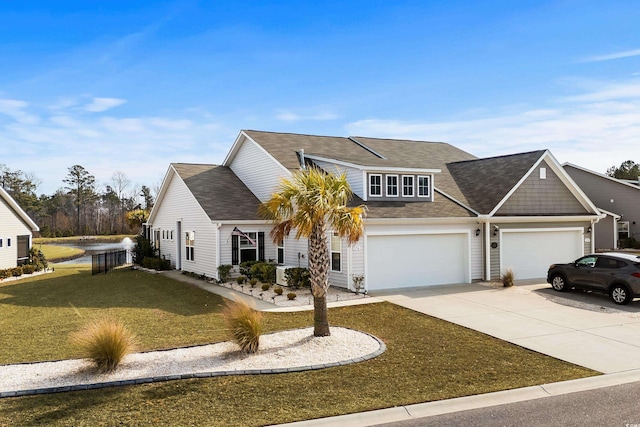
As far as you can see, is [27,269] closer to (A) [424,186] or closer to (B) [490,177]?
(A) [424,186]

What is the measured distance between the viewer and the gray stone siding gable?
65.7 ft

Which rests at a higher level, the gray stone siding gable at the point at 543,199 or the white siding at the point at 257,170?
the white siding at the point at 257,170

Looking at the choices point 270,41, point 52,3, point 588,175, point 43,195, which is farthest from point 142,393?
point 43,195

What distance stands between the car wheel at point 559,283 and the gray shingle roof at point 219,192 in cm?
1248

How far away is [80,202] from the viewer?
84.9 metres

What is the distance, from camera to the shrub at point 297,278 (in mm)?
17766

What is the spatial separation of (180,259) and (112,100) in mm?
9947

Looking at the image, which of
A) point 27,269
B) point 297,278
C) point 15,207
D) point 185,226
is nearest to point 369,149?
point 297,278

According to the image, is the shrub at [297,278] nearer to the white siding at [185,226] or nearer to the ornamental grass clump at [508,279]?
the white siding at [185,226]

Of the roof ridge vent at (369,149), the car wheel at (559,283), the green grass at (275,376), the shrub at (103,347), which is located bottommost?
the green grass at (275,376)

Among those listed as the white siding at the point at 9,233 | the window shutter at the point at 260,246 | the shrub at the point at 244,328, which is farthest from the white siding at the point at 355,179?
the white siding at the point at 9,233

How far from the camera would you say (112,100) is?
86.3 ft

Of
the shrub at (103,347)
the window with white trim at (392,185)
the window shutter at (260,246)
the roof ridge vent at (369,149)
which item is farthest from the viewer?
the roof ridge vent at (369,149)

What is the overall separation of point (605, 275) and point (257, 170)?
624 inches
